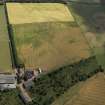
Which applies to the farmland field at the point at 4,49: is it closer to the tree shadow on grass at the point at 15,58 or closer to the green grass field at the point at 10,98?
the tree shadow on grass at the point at 15,58

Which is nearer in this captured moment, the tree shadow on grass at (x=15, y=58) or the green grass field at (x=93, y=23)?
the tree shadow on grass at (x=15, y=58)

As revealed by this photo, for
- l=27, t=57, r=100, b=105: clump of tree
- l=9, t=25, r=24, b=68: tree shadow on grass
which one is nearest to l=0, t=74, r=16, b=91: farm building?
l=27, t=57, r=100, b=105: clump of tree

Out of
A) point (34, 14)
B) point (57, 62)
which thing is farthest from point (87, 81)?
point (34, 14)

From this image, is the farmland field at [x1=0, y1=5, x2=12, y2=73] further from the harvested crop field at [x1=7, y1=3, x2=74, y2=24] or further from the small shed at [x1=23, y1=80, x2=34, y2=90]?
the small shed at [x1=23, y1=80, x2=34, y2=90]

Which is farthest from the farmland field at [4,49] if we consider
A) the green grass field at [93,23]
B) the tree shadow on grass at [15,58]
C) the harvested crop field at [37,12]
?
the green grass field at [93,23]

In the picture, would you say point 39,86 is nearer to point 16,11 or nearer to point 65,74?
point 65,74

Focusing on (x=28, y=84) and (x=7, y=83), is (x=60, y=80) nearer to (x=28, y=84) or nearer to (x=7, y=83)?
(x=28, y=84)

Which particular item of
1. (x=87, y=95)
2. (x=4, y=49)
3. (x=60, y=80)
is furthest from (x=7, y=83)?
(x=87, y=95)
